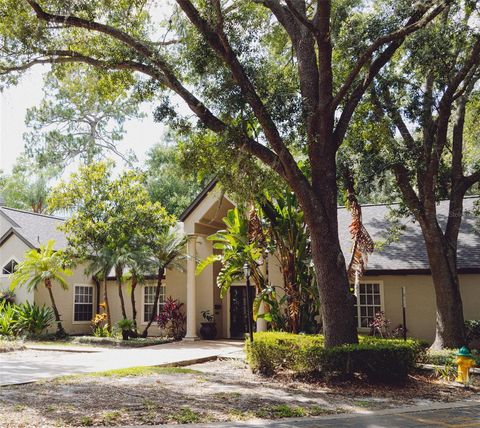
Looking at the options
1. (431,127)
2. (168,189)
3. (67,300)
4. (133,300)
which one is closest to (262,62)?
(431,127)

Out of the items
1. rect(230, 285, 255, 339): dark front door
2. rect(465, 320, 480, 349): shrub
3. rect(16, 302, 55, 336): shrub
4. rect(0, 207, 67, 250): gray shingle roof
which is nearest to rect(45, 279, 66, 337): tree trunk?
rect(16, 302, 55, 336): shrub

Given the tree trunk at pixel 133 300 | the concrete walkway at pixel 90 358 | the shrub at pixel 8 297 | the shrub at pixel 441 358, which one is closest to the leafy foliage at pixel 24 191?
the shrub at pixel 8 297

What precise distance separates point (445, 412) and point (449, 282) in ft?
21.0

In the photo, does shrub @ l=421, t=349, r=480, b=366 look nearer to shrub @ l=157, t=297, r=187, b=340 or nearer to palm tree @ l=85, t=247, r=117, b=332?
shrub @ l=157, t=297, r=187, b=340

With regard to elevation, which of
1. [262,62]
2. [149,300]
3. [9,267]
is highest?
[262,62]

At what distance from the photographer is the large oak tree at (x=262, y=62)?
35.5 ft

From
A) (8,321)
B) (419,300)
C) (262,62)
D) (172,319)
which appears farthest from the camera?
(172,319)

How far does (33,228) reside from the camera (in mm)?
23984

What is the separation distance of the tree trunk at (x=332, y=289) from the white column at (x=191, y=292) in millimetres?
9467

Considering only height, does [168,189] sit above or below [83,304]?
above

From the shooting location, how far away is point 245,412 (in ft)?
24.8

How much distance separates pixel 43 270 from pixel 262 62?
496 inches

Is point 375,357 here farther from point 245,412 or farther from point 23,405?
point 23,405

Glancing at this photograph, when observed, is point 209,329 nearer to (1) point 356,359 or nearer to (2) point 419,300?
(2) point 419,300
